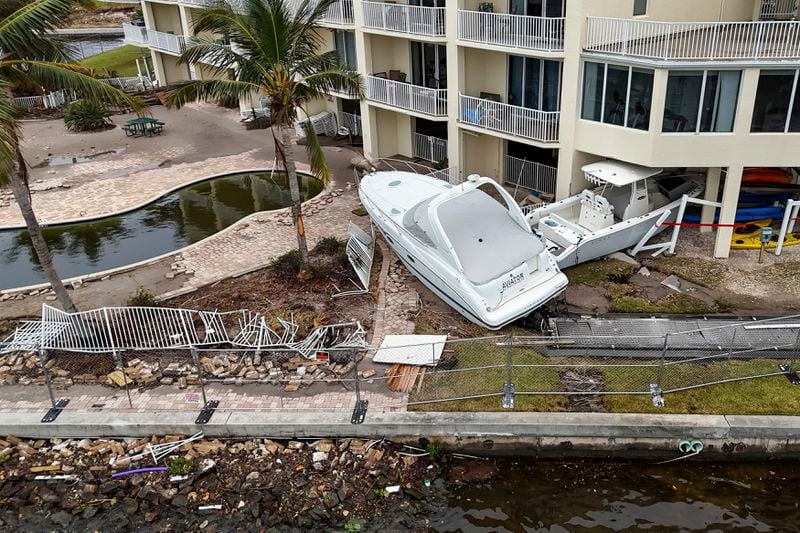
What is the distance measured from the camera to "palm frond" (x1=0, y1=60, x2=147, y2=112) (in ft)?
40.6

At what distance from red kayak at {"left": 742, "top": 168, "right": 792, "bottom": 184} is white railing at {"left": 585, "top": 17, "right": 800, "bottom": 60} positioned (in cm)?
401

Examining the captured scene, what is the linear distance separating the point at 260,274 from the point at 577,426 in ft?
31.0

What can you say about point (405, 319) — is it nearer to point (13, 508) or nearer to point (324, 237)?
point (324, 237)

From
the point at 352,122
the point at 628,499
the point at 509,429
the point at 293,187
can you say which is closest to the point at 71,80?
the point at 293,187

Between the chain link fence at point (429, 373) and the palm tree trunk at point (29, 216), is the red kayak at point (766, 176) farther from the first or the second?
the palm tree trunk at point (29, 216)

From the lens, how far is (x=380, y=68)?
2447 centimetres

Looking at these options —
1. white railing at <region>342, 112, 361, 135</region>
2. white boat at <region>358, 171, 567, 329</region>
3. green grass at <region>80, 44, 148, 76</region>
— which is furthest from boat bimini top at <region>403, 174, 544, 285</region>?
green grass at <region>80, 44, 148, 76</region>

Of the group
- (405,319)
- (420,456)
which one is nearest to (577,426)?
(420,456)

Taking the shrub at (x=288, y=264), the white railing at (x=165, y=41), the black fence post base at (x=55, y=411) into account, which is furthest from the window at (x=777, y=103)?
the white railing at (x=165, y=41)

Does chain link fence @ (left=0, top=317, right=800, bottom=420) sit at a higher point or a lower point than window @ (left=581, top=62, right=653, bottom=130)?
Result: lower

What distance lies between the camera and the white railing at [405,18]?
2073cm

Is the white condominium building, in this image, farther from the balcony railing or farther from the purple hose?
the purple hose

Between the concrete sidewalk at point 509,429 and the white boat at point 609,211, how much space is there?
5415 millimetres

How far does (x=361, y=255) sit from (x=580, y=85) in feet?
24.6
